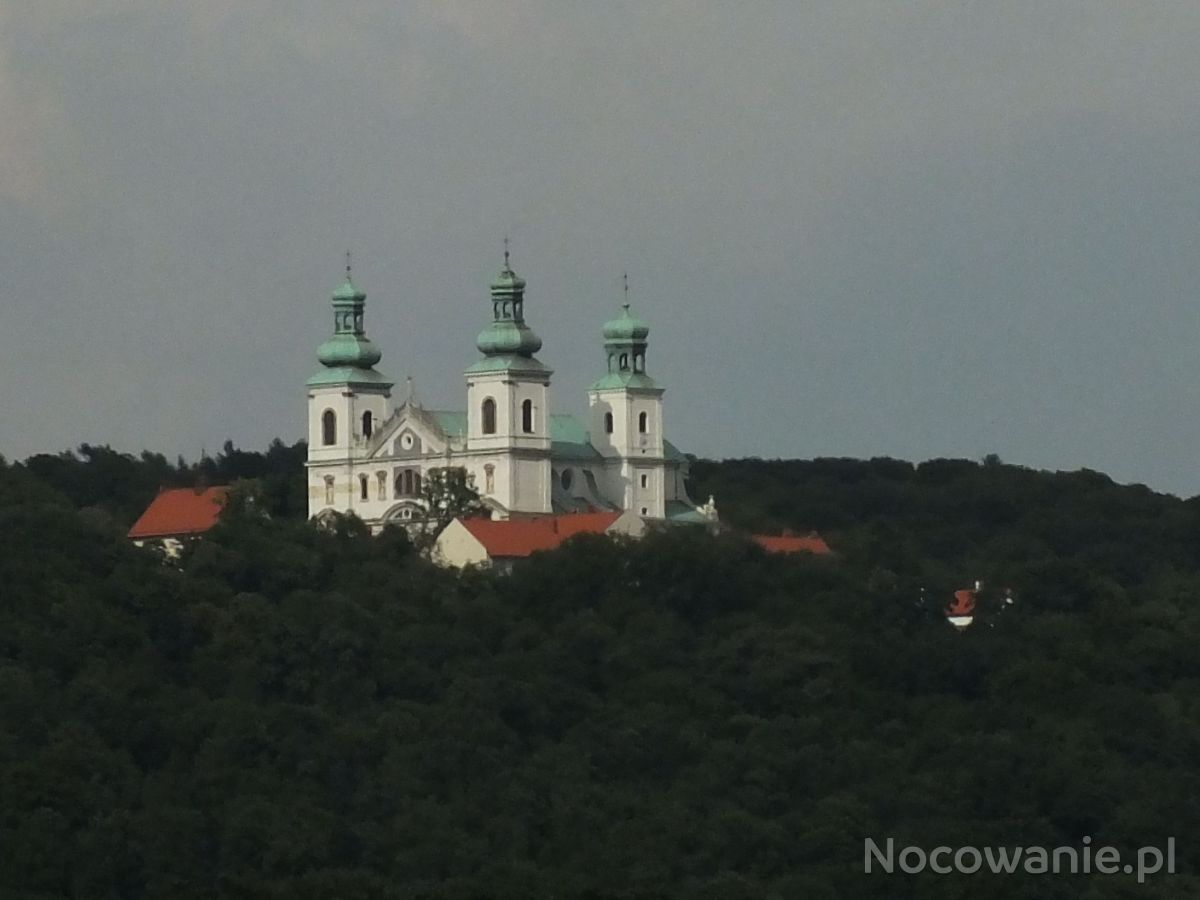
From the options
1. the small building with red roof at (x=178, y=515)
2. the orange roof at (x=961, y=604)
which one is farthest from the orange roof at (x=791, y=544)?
the small building with red roof at (x=178, y=515)

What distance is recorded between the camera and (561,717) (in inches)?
3765

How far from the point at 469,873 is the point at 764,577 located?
73.0ft

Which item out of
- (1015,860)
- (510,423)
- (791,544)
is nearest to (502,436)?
(510,423)

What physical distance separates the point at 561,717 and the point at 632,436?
2121 cm

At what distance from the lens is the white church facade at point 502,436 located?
368 ft

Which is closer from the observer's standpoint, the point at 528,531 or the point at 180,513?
the point at 528,531

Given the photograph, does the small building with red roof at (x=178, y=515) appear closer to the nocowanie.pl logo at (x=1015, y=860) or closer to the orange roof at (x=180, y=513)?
the orange roof at (x=180, y=513)

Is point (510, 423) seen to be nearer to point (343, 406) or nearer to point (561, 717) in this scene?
point (343, 406)

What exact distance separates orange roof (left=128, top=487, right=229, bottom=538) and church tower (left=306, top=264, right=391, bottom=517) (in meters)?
2.30

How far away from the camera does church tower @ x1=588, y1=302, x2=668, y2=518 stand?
11569 centimetres

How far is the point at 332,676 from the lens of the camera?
9556 cm

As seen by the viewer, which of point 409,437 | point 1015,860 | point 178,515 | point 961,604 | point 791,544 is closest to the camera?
point 1015,860

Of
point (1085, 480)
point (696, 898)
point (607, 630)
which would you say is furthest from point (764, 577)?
point (1085, 480)

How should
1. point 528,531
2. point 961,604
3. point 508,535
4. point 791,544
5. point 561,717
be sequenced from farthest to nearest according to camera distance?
point 791,544 < point 961,604 < point 528,531 < point 508,535 < point 561,717
